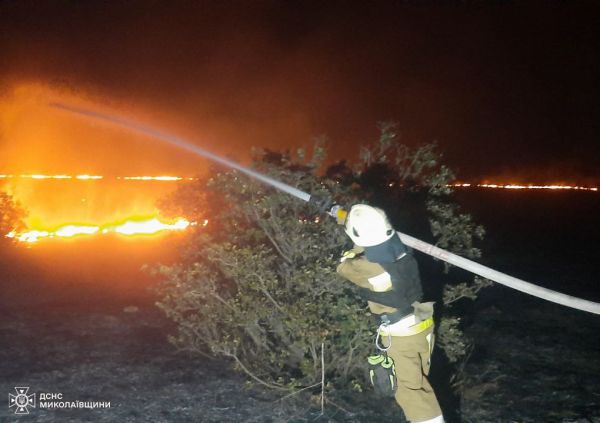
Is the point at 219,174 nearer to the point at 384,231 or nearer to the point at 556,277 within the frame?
the point at 384,231

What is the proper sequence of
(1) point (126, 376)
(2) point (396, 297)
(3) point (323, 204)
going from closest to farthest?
(2) point (396, 297)
(3) point (323, 204)
(1) point (126, 376)

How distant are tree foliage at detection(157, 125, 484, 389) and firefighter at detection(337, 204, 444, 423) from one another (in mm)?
485

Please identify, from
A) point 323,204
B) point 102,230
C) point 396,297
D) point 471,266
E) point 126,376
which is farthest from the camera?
point 102,230

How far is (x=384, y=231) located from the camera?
11.4 feet

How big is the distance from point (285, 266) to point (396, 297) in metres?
1.20

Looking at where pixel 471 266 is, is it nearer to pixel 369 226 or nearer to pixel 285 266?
pixel 369 226

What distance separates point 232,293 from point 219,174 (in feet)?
3.40

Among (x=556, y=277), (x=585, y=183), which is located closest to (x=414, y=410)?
(x=556, y=277)

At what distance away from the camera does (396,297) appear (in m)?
3.59

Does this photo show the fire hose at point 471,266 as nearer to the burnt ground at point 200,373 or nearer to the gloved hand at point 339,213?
the gloved hand at point 339,213

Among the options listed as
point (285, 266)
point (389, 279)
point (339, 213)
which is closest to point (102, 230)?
point (285, 266)

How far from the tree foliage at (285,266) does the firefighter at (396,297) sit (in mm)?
485

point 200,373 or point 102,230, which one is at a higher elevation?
point 102,230

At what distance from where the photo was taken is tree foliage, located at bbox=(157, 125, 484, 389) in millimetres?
4273
